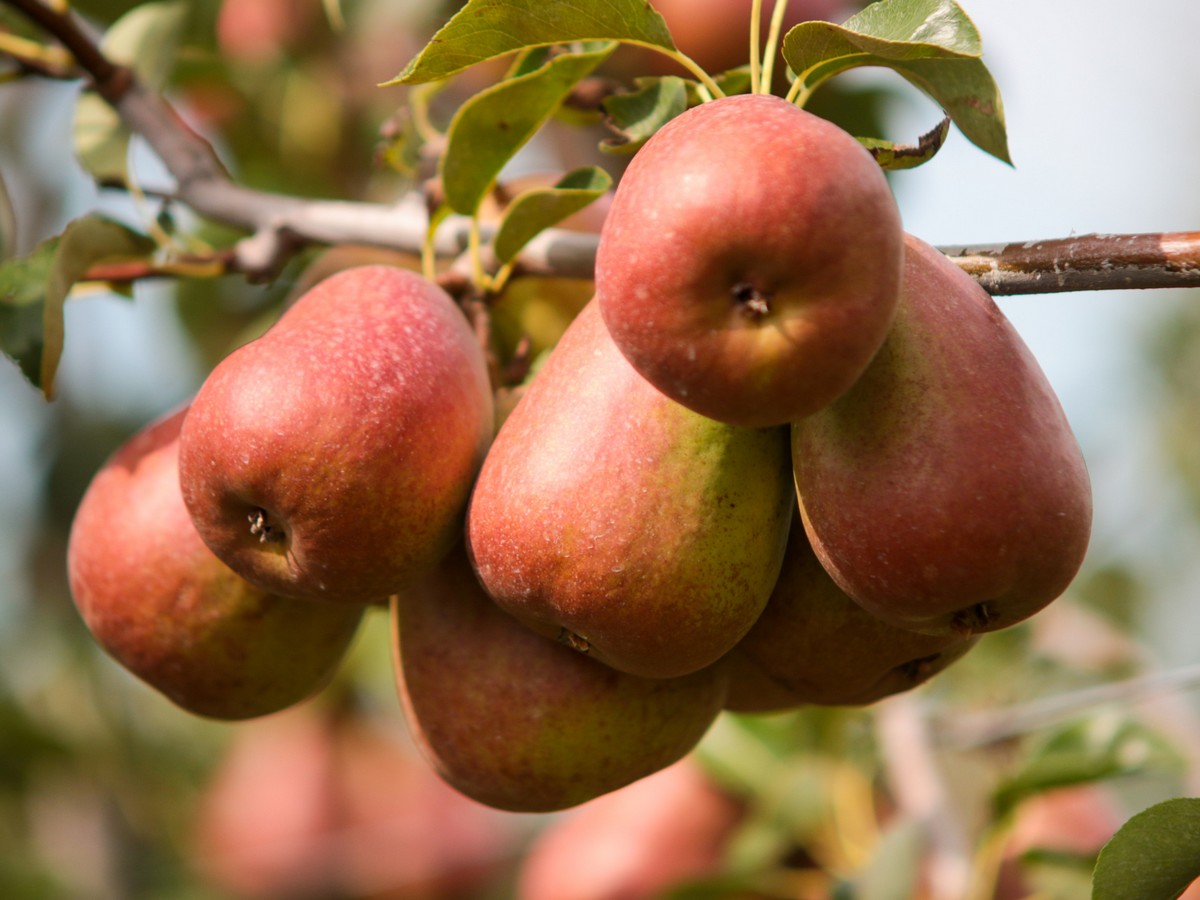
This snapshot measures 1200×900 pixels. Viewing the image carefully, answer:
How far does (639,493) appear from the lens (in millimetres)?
1010

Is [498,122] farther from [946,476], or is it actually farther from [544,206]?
[946,476]

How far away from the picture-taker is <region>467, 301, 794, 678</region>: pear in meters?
1.01

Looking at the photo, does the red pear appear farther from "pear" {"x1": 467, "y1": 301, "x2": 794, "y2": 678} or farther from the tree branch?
the tree branch

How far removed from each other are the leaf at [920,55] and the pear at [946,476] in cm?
15

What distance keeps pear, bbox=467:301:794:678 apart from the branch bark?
0.80 ft

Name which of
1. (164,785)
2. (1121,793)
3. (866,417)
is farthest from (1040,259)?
(1121,793)

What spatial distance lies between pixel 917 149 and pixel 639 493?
14.8 inches

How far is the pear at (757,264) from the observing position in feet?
2.77

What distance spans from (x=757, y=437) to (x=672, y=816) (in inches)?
57.2

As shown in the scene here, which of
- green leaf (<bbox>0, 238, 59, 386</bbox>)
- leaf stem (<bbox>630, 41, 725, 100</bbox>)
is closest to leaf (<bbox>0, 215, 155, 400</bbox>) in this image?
green leaf (<bbox>0, 238, 59, 386</bbox>)

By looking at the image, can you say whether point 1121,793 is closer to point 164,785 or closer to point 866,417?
point 164,785

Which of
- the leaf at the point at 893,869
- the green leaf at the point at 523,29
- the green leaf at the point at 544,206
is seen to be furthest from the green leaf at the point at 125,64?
the leaf at the point at 893,869

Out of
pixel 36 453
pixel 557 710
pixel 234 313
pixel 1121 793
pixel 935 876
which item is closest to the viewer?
pixel 557 710

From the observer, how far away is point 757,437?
1059 millimetres
